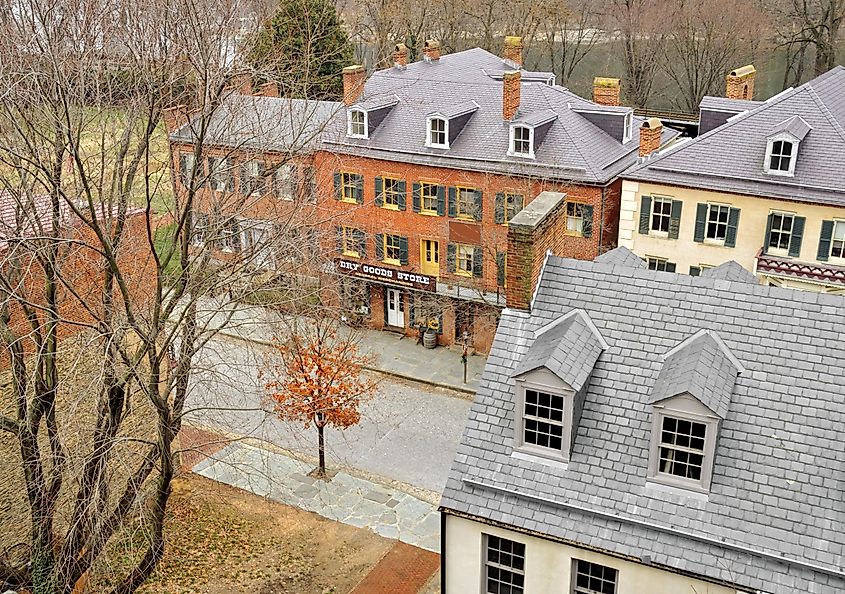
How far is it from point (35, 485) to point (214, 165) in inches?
323

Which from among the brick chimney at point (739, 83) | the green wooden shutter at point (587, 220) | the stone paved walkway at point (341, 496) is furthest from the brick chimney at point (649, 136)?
the stone paved walkway at point (341, 496)

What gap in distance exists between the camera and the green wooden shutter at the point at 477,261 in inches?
1314

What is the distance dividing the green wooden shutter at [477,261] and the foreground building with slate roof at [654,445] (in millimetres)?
17267

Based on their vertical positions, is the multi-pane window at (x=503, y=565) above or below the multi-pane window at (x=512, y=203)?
below

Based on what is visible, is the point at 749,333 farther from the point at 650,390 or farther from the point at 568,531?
the point at 568,531

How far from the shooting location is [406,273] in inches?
1355

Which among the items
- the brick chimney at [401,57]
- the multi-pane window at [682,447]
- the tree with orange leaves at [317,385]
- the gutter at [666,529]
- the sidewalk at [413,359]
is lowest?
the sidewalk at [413,359]

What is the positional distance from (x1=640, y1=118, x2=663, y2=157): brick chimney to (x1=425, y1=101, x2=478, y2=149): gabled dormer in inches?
274

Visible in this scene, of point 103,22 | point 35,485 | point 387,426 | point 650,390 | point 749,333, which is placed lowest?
point 387,426

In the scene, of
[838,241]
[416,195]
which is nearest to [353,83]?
[416,195]

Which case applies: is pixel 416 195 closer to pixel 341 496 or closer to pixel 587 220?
pixel 587 220

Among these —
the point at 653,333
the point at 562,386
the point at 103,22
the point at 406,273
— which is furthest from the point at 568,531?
the point at 406,273

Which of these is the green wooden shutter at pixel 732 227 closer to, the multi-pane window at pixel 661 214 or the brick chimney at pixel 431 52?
the multi-pane window at pixel 661 214

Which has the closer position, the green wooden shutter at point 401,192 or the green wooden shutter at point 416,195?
the green wooden shutter at point 416,195
